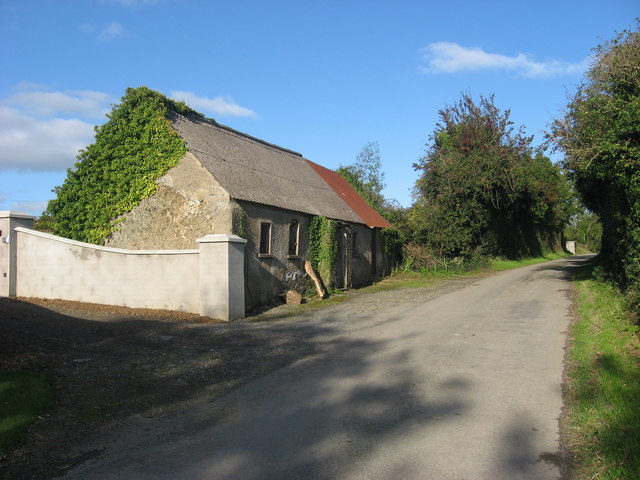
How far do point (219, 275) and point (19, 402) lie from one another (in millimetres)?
7368

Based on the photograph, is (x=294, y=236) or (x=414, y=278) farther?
(x=414, y=278)

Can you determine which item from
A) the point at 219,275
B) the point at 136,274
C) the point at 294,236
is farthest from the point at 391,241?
the point at 136,274

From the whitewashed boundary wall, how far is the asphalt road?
462 centimetres

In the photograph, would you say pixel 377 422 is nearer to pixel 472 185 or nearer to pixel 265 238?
pixel 265 238

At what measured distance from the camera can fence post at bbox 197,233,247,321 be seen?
13.2 meters

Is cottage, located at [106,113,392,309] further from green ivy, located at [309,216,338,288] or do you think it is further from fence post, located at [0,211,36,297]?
fence post, located at [0,211,36,297]

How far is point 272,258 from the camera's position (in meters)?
17.3

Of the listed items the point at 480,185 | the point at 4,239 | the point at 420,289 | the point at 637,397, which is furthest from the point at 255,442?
the point at 480,185

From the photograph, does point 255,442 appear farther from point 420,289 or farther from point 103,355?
point 420,289

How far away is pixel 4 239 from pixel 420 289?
50.0 feet

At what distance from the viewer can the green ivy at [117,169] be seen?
17094 mm

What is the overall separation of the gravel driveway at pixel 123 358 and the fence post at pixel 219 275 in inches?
16.4

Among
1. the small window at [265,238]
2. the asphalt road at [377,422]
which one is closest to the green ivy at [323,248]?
the small window at [265,238]

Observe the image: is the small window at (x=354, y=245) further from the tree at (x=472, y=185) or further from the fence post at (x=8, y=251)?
the fence post at (x=8, y=251)
